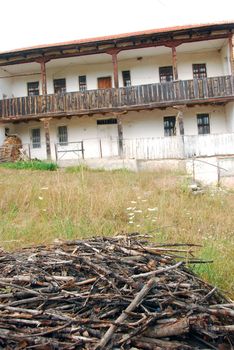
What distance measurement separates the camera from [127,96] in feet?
65.3

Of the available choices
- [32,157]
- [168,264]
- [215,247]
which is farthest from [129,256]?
[32,157]

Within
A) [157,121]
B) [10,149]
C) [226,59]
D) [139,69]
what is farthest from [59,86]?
[226,59]

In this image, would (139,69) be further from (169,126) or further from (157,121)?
(169,126)

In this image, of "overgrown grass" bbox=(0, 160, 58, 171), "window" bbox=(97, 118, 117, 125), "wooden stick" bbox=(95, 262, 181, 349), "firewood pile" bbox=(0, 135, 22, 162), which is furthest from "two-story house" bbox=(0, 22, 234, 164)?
"wooden stick" bbox=(95, 262, 181, 349)

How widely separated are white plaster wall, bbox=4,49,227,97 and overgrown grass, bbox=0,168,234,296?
48.3 feet

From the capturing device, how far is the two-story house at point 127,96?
63.0 ft

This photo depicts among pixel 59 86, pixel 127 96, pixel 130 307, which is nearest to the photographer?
pixel 130 307

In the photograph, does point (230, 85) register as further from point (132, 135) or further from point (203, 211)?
point (203, 211)

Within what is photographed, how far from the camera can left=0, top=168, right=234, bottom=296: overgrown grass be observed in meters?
4.61

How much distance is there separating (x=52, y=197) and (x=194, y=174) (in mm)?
9498

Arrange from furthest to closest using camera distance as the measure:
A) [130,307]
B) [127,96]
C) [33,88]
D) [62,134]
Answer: [33,88], [62,134], [127,96], [130,307]

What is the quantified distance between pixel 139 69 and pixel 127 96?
3.41 m

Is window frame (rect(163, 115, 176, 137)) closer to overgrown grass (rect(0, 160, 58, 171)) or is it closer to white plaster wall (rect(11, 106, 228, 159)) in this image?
white plaster wall (rect(11, 106, 228, 159))

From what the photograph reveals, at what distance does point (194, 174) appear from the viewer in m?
15.5
